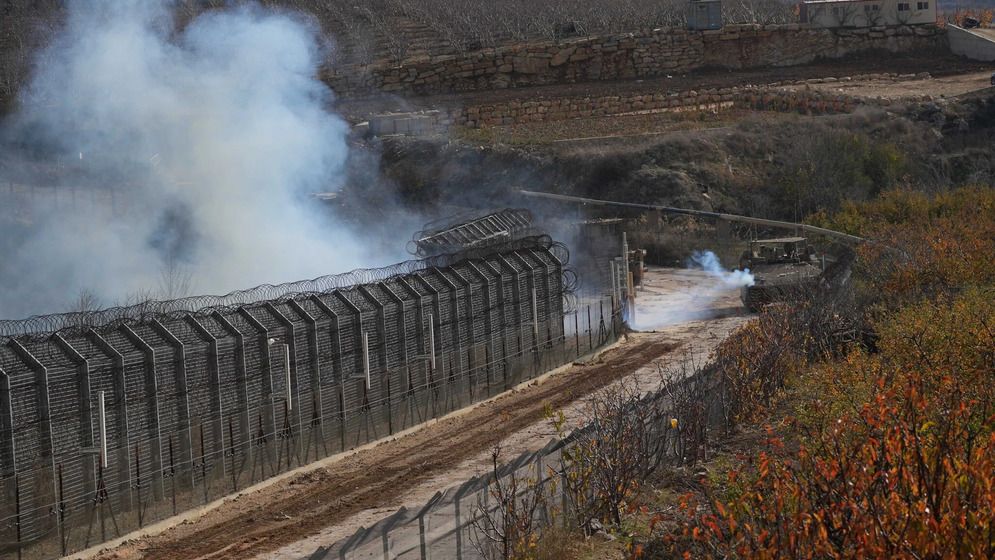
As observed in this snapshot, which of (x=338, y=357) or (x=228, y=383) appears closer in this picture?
(x=228, y=383)

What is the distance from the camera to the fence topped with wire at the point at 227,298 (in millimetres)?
22891

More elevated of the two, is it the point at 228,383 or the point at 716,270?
the point at 228,383

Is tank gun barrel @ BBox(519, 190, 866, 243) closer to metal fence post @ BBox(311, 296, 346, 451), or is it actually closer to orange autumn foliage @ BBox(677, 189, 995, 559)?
orange autumn foliage @ BBox(677, 189, 995, 559)

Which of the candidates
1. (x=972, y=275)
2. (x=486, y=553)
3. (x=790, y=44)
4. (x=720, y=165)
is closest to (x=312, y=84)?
(x=720, y=165)

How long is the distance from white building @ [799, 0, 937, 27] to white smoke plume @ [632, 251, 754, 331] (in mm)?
36232

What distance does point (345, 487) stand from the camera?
78.6 ft

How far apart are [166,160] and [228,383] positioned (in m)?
29.1

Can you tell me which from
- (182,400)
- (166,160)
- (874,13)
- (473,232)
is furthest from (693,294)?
(874,13)

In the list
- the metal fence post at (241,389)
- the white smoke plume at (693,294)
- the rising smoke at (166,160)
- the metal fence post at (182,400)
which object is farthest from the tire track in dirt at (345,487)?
the rising smoke at (166,160)

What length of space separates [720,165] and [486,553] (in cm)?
4745

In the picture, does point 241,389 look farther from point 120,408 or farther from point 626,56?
point 626,56

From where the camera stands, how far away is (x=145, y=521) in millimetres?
21422

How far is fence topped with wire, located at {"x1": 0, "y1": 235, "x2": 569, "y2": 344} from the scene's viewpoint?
901 inches

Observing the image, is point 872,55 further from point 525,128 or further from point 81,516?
point 81,516
